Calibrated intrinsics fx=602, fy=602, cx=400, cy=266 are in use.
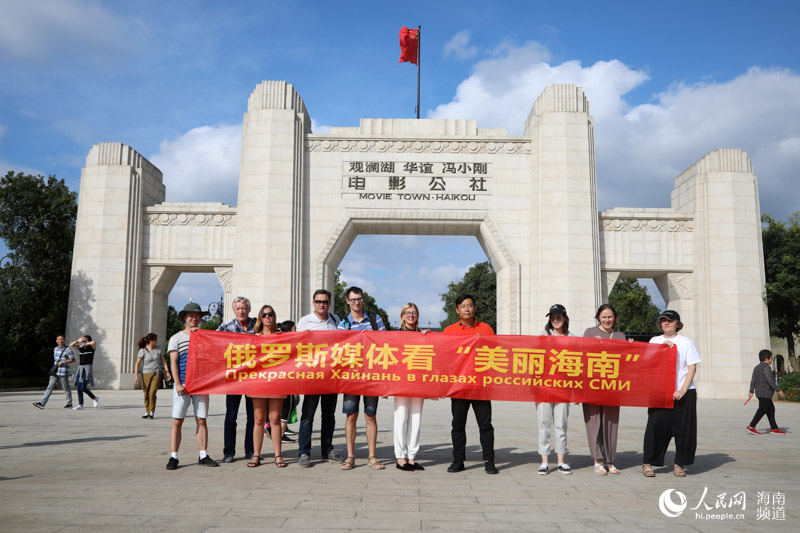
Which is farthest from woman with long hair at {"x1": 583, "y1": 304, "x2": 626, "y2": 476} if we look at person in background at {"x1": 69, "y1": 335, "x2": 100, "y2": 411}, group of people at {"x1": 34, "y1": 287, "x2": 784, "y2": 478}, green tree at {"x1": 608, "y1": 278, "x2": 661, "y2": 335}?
green tree at {"x1": 608, "y1": 278, "x2": 661, "y2": 335}

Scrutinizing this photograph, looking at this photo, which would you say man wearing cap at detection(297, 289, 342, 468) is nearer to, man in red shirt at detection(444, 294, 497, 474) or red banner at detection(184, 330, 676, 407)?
red banner at detection(184, 330, 676, 407)

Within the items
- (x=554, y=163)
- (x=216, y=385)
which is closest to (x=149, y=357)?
(x=216, y=385)

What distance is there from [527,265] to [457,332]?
14.9m

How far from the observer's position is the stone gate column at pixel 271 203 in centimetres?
2059

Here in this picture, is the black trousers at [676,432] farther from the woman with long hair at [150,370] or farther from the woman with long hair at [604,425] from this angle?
the woman with long hair at [150,370]

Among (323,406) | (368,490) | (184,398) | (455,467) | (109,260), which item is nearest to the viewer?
(368,490)

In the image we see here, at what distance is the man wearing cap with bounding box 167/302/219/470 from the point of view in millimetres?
6340

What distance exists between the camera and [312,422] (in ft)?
21.5

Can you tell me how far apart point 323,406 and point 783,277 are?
73.5 feet

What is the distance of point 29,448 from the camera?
7.50m

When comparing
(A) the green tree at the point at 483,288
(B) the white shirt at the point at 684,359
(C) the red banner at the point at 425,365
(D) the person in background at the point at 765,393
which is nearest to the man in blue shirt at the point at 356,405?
(C) the red banner at the point at 425,365

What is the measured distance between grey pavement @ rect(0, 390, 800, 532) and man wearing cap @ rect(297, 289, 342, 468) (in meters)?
0.24

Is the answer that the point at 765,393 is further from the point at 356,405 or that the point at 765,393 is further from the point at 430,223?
the point at 430,223

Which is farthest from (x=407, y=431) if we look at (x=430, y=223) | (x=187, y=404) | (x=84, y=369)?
(x=430, y=223)
